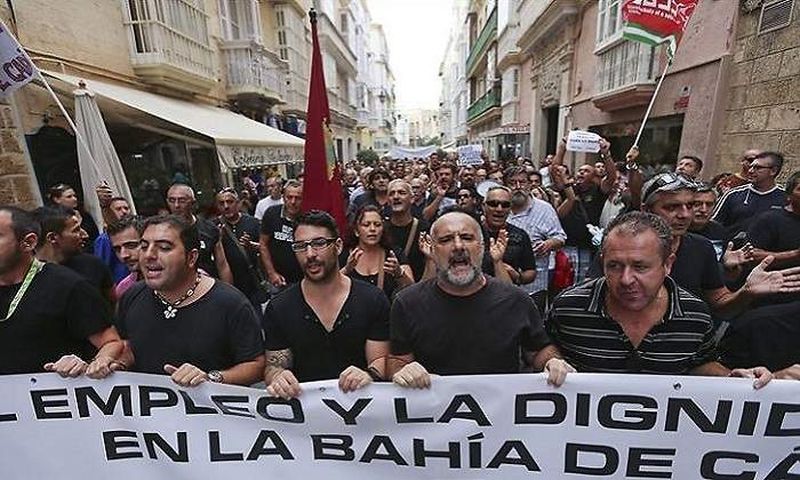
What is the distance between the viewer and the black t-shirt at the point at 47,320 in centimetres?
198

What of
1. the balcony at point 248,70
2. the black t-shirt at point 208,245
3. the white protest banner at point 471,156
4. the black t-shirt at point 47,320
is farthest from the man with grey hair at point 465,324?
the balcony at point 248,70

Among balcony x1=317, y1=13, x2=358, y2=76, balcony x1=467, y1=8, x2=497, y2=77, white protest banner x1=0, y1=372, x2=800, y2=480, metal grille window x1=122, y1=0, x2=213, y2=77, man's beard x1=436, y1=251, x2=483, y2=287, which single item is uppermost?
balcony x1=467, y1=8, x2=497, y2=77

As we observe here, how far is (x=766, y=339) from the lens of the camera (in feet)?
6.18

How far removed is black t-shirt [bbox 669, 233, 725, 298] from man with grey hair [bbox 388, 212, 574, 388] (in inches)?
38.4

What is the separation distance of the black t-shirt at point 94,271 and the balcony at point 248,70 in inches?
420

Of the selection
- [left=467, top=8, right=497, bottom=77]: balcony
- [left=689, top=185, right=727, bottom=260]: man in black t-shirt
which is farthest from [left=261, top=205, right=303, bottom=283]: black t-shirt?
[left=467, top=8, right=497, bottom=77]: balcony

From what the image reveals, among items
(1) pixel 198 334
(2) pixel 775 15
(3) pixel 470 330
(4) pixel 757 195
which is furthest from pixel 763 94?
(1) pixel 198 334

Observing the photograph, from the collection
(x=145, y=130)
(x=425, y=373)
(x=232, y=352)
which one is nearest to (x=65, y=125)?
(x=145, y=130)

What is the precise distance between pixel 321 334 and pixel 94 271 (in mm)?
1772

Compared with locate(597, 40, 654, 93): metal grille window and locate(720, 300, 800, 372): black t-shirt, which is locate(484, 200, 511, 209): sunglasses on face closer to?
locate(720, 300, 800, 372): black t-shirt

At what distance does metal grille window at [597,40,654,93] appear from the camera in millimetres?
8844

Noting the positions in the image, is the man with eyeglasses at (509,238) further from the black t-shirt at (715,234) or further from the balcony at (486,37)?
the balcony at (486,37)

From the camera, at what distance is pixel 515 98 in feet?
71.9

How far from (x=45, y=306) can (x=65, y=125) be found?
5802mm
